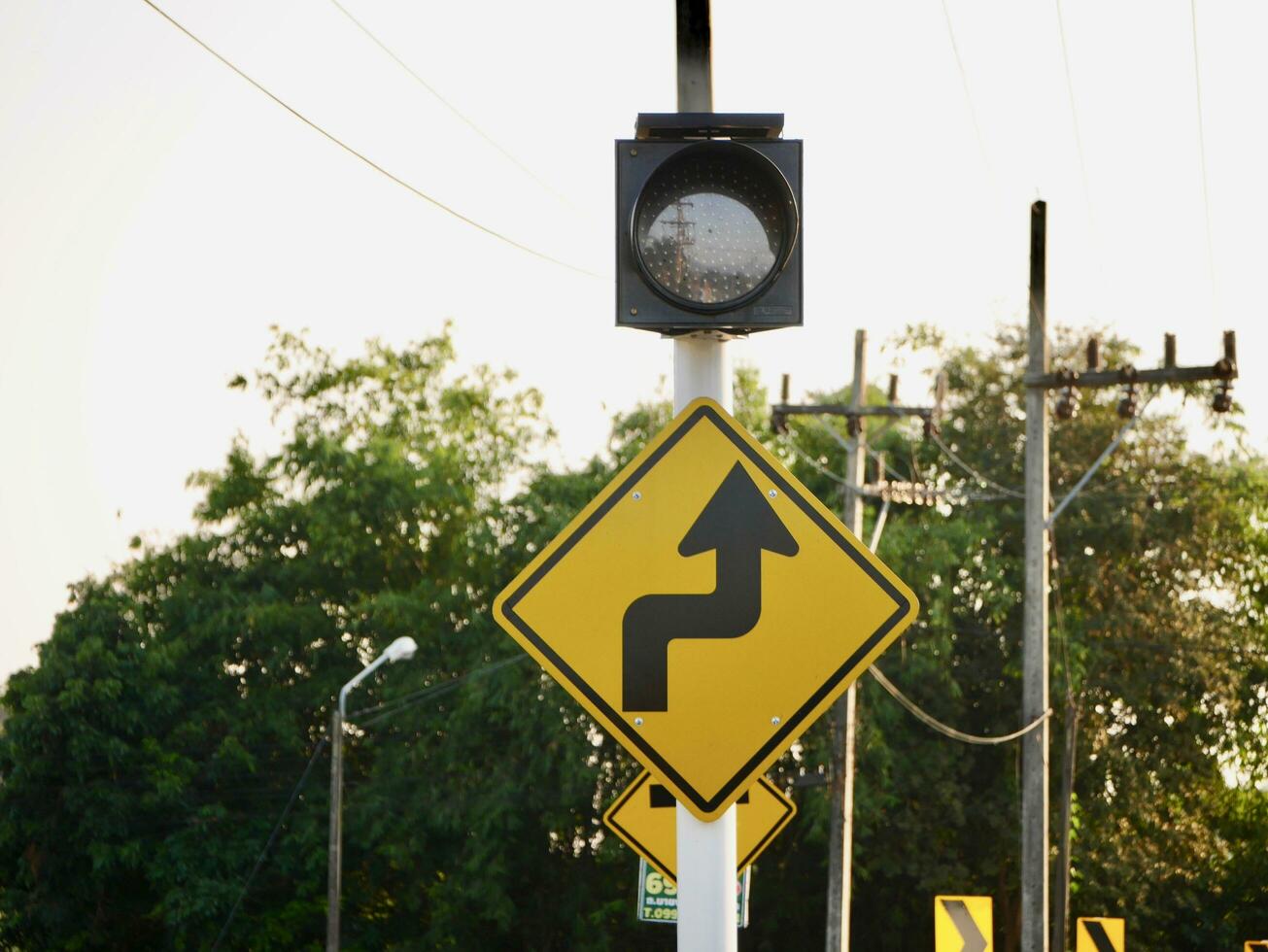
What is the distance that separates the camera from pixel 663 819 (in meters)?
10.4

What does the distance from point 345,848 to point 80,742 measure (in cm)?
593

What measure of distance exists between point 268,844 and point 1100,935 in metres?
24.3

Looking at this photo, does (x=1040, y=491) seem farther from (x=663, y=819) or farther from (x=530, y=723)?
(x=530, y=723)

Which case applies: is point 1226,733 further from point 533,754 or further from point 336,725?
point 336,725

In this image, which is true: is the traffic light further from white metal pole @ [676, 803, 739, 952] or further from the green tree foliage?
the green tree foliage

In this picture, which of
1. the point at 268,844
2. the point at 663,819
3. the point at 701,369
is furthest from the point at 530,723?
the point at 701,369

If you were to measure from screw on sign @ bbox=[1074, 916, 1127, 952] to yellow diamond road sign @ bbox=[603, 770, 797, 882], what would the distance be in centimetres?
606

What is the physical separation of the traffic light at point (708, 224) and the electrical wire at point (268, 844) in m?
32.1

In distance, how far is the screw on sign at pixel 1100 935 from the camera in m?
15.3

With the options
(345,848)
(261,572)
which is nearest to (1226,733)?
(345,848)

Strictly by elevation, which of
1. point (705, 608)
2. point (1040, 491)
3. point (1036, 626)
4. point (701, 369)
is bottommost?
point (705, 608)

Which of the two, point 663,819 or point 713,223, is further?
point 663,819

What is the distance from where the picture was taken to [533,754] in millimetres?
33594

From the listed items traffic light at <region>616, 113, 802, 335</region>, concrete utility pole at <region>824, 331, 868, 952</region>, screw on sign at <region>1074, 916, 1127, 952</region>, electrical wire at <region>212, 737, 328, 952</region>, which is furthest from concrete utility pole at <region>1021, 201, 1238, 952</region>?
electrical wire at <region>212, 737, 328, 952</region>
